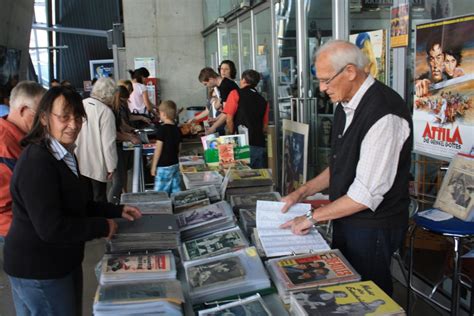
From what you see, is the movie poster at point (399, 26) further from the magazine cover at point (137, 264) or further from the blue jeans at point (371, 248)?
the magazine cover at point (137, 264)

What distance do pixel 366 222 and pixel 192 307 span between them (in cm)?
74

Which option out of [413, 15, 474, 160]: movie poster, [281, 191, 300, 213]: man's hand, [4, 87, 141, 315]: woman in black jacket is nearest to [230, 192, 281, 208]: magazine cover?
[281, 191, 300, 213]: man's hand

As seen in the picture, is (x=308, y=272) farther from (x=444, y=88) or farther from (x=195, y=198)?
(x=444, y=88)

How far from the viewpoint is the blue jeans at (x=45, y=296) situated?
1.63m

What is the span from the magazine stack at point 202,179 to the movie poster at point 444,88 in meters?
1.19

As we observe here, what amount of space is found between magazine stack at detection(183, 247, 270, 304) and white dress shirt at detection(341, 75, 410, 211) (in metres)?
0.42

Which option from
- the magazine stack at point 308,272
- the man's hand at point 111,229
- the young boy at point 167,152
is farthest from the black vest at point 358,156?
the young boy at point 167,152

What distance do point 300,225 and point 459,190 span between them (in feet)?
3.30

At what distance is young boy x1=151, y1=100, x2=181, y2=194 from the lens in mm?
4070

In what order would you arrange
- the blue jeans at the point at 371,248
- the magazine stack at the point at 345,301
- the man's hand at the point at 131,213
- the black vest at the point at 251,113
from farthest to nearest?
the black vest at the point at 251,113 → the man's hand at the point at 131,213 → the blue jeans at the point at 371,248 → the magazine stack at the point at 345,301

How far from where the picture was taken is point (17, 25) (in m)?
7.12

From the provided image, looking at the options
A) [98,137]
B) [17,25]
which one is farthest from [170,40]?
[98,137]

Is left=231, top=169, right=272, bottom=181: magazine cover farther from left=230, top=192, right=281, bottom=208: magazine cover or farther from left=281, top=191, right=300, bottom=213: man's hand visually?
left=281, top=191, right=300, bottom=213: man's hand

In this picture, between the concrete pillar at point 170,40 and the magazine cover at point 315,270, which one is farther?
the concrete pillar at point 170,40
